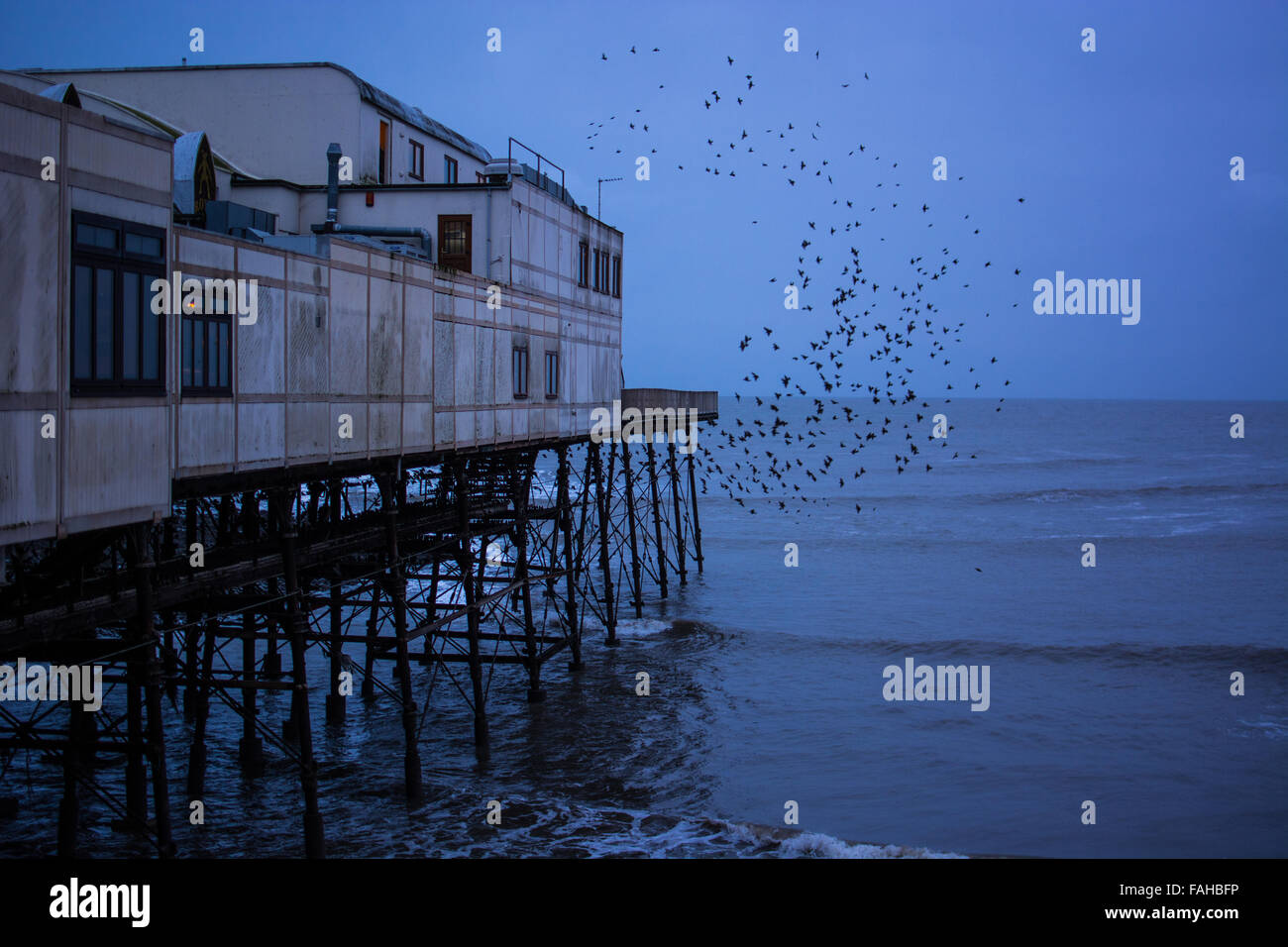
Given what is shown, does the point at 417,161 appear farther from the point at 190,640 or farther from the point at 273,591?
the point at 190,640

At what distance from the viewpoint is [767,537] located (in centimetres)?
4994

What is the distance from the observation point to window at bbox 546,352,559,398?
21.6 m

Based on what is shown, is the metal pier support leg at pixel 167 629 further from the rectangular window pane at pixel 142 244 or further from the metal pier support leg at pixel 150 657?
the rectangular window pane at pixel 142 244

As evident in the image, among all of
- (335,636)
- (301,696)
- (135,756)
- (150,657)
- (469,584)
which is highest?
(150,657)

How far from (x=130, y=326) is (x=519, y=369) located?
444 inches

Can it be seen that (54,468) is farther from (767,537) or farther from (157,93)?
(767,537)

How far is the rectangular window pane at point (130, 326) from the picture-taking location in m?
8.83

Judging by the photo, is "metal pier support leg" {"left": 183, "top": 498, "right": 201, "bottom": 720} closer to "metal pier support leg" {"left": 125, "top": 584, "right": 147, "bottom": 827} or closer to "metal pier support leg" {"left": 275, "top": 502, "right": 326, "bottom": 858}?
"metal pier support leg" {"left": 125, "top": 584, "right": 147, "bottom": 827}

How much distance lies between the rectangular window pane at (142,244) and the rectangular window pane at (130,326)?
0.21 meters

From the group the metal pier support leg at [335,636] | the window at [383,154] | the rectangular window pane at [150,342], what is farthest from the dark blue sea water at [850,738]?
the window at [383,154]

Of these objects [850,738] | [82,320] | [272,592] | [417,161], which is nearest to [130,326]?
[82,320]

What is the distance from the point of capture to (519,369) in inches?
787

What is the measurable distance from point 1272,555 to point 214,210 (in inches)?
1608
